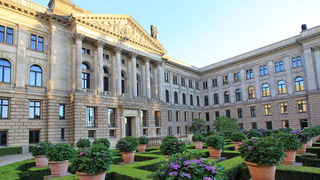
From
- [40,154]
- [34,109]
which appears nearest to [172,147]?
[40,154]

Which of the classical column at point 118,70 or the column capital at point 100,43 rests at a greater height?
the column capital at point 100,43

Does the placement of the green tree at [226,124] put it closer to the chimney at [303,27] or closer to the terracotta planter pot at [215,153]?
the chimney at [303,27]

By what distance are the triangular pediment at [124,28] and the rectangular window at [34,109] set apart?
12.6 metres

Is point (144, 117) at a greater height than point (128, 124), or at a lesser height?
greater

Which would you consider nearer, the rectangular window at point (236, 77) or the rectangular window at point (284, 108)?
the rectangular window at point (284, 108)

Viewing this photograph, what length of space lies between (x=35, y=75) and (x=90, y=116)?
8942 mm

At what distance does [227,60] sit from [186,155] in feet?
166

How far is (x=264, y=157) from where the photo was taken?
840 centimetres

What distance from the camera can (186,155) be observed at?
5.66 meters

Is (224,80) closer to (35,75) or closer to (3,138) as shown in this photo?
(35,75)

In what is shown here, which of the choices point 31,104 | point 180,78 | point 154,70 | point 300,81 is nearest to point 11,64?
point 31,104

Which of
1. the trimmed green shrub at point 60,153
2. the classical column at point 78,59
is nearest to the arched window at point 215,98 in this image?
the classical column at point 78,59

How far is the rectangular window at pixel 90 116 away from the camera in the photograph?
3055cm

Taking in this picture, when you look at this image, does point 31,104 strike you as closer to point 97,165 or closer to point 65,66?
point 65,66
